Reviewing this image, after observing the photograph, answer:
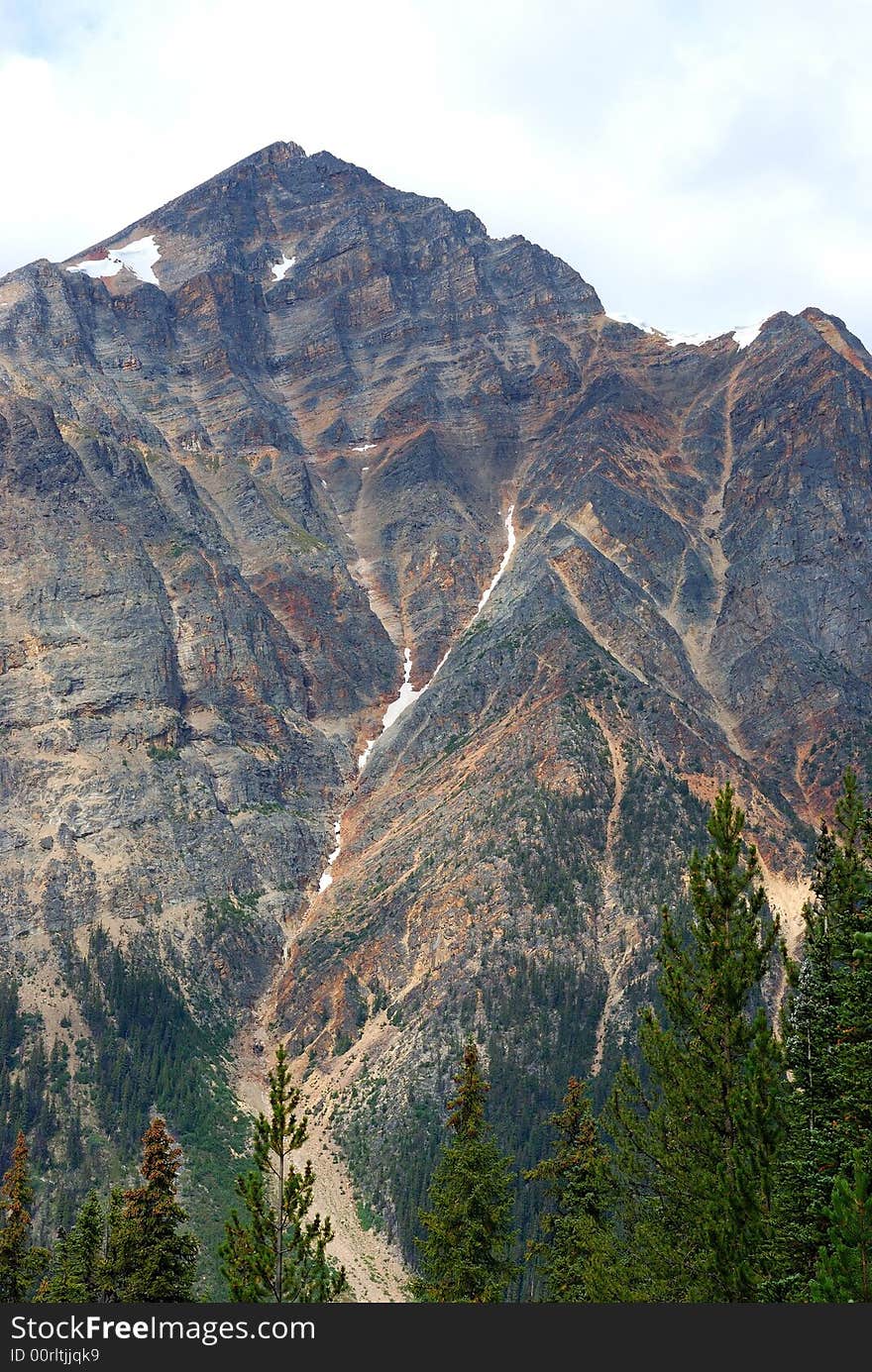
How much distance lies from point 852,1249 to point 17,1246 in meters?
30.6

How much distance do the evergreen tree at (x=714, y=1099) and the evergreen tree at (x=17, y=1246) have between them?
68.4ft

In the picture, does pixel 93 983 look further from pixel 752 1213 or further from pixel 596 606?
pixel 752 1213

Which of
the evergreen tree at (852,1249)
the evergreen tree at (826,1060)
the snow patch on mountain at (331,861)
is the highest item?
the snow patch on mountain at (331,861)

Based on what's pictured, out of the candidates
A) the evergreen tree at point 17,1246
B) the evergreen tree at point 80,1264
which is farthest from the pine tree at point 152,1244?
the evergreen tree at point 17,1246

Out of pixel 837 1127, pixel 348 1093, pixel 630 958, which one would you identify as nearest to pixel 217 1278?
pixel 348 1093

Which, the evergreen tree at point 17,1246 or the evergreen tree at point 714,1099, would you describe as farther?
the evergreen tree at point 17,1246

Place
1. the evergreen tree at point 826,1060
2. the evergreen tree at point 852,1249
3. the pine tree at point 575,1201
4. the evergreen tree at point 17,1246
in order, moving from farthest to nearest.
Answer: the pine tree at point 575,1201
the evergreen tree at point 17,1246
the evergreen tree at point 826,1060
the evergreen tree at point 852,1249

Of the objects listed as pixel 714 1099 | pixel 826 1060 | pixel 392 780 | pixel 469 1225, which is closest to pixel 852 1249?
pixel 714 1099

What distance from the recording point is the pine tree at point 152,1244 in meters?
39.8

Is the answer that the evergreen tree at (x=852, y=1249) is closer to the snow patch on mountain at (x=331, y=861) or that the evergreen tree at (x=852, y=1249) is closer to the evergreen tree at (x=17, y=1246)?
the evergreen tree at (x=17, y=1246)

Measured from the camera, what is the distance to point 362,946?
13750cm

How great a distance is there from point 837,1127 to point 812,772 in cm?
14275

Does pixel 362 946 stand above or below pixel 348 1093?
above

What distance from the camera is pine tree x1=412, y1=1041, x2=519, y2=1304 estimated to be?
128 ft
